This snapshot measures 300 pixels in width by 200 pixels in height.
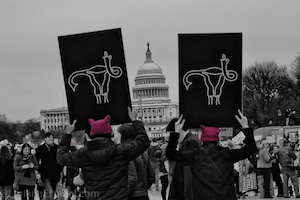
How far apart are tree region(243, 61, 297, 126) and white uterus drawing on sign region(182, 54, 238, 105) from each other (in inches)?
2843

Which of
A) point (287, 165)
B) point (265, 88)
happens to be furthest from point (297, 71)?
point (287, 165)

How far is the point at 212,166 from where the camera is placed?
7332mm

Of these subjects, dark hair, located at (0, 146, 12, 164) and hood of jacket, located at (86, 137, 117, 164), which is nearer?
hood of jacket, located at (86, 137, 117, 164)

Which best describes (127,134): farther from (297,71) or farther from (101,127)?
(297,71)

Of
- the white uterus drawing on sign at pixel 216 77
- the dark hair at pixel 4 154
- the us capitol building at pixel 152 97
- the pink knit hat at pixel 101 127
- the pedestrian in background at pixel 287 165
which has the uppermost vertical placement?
the white uterus drawing on sign at pixel 216 77

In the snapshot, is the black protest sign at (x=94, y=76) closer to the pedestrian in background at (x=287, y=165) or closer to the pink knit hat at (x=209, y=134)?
the pink knit hat at (x=209, y=134)

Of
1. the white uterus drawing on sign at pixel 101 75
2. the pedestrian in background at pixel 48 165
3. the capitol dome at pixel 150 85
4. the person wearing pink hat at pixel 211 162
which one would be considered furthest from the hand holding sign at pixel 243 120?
the capitol dome at pixel 150 85

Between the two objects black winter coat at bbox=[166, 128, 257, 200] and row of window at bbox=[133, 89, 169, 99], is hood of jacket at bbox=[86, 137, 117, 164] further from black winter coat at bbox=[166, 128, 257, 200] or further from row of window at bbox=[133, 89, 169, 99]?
row of window at bbox=[133, 89, 169, 99]

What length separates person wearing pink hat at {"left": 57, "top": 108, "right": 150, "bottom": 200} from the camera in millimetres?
6867

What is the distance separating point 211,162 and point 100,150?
1054 mm

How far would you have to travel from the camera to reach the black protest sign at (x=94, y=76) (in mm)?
7535

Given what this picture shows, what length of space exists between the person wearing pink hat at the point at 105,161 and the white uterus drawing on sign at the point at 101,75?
0.52 metres

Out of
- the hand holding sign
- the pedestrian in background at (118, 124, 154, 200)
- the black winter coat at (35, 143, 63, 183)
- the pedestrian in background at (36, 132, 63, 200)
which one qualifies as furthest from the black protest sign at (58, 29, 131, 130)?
the black winter coat at (35, 143, 63, 183)

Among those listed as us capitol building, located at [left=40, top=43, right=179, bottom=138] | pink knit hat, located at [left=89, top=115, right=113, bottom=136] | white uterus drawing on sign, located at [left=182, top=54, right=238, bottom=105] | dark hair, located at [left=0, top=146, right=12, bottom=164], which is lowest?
us capitol building, located at [left=40, top=43, right=179, bottom=138]
